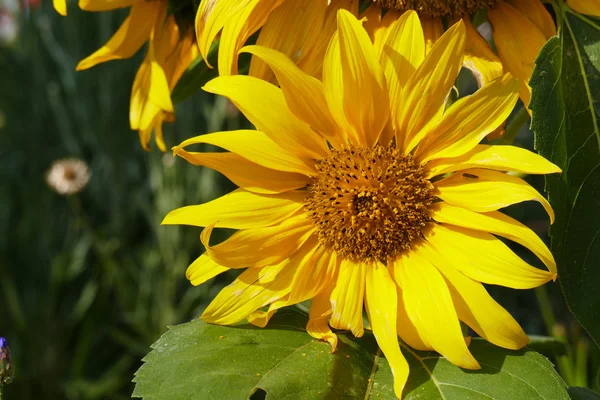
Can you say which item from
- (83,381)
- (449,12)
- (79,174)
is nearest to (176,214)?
(449,12)

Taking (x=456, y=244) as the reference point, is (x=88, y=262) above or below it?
below

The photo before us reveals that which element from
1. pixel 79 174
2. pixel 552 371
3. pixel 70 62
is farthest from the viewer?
pixel 70 62

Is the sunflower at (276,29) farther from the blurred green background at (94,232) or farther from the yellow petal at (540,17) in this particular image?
the blurred green background at (94,232)

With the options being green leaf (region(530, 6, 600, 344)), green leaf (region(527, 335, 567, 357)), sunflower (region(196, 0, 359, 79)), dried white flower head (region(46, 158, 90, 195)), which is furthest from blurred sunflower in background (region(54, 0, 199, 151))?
dried white flower head (region(46, 158, 90, 195))

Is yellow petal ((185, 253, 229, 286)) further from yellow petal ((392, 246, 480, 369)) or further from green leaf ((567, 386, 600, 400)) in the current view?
green leaf ((567, 386, 600, 400))

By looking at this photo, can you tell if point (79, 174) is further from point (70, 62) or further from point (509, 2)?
point (509, 2)

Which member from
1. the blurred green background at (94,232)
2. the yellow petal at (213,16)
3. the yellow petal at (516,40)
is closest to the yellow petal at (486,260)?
the yellow petal at (516,40)

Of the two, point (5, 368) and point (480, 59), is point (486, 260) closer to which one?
point (480, 59)

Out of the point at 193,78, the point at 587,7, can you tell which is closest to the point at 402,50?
the point at 587,7
